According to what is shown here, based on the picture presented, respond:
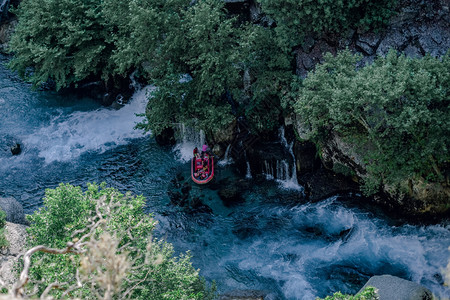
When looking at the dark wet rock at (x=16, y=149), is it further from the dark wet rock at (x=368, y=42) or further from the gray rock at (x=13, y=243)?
the dark wet rock at (x=368, y=42)

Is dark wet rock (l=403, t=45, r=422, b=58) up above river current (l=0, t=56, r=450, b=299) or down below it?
above

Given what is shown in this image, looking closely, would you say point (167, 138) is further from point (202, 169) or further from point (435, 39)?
point (435, 39)

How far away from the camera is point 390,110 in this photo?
18.3 m

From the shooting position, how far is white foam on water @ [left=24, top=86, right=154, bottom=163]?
29.6 meters

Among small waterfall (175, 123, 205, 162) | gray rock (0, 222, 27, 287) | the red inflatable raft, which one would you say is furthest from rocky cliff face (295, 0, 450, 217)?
gray rock (0, 222, 27, 287)

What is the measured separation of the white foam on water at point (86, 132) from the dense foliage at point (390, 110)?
14.0 m

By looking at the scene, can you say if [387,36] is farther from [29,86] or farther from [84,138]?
[29,86]

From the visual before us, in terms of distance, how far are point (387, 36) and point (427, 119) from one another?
7.49 m

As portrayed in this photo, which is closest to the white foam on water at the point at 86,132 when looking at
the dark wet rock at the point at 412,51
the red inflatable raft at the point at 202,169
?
the red inflatable raft at the point at 202,169

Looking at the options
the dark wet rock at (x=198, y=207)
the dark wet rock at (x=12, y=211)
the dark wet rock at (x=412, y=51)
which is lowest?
the dark wet rock at (x=198, y=207)

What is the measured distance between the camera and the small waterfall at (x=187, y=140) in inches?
1113

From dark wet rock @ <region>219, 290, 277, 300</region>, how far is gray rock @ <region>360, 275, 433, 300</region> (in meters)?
4.30

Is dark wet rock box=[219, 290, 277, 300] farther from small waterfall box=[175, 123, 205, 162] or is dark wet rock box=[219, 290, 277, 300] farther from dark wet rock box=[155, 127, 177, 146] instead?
dark wet rock box=[155, 127, 177, 146]

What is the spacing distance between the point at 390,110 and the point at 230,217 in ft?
34.8
